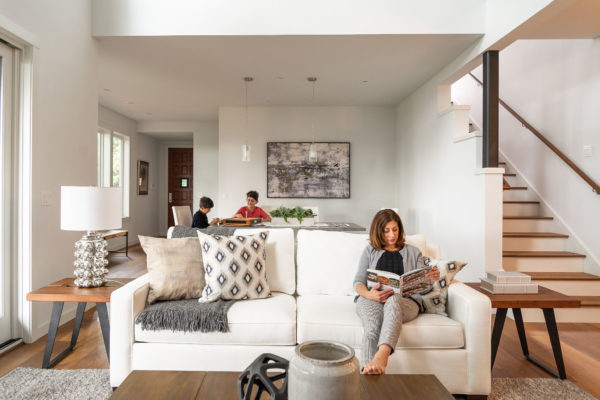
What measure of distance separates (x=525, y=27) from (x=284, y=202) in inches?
175

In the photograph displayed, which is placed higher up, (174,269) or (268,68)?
(268,68)

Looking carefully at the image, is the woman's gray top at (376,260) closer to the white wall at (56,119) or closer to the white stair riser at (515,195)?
the white wall at (56,119)

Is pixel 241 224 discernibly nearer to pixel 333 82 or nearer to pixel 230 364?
pixel 230 364

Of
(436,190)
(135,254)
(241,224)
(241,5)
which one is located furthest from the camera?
(135,254)

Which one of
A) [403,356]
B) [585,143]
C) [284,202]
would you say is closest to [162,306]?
[403,356]

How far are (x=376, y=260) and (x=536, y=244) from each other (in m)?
2.74

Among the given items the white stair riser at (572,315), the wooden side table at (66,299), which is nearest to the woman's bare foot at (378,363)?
the wooden side table at (66,299)

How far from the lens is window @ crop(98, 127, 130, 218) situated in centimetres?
691

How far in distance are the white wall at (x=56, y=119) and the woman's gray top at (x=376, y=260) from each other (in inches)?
94.4

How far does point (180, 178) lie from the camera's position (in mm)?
9219

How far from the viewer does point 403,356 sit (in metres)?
1.95

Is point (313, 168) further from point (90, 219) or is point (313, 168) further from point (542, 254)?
point (90, 219)

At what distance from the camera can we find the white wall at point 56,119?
113 inches

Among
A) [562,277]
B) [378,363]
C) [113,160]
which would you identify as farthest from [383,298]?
[113,160]
